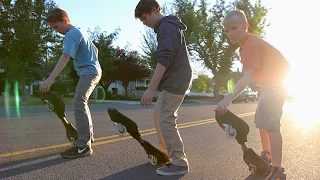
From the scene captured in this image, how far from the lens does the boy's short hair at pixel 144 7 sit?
3498 millimetres

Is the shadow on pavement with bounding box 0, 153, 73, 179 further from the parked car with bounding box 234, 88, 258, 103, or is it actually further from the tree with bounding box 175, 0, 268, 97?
the tree with bounding box 175, 0, 268, 97

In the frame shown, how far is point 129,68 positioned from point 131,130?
127 feet

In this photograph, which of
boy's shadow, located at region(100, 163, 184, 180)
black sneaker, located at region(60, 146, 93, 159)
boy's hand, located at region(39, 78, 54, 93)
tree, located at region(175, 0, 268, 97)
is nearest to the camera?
boy's shadow, located at region(100, 163, 184, 180)

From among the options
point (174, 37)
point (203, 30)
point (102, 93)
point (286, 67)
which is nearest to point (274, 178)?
point (286, 67)

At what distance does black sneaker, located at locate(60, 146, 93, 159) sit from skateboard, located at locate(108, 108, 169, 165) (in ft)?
2.11

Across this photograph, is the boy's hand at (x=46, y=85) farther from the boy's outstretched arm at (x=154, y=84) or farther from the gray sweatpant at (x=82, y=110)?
the boy's outstretched arm at (x=154, y=84)

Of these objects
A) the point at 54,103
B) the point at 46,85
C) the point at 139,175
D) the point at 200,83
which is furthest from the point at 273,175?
the point at 200,83

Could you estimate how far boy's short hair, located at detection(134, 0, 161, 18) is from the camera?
3.50 meters

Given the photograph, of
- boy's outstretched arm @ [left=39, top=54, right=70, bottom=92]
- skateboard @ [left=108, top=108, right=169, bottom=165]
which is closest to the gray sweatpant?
boy's outstretched arm @ [left=39, top=54, right=70, bottom=92]

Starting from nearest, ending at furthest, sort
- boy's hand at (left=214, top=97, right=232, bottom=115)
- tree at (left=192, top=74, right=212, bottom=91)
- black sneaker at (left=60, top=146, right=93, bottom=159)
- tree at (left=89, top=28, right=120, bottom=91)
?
1. boy's hand at (left=214, top=97, right=232, bottom=115)
2. black sneaker at (left=60, top=146, right=93, bottom=159)
3. tree at (left=89, top=28, right=120, bottom=91)
4. tree at (left=192, top=74, right=212, bottom=91)

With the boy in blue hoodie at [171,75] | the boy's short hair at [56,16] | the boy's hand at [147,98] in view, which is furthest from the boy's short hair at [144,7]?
the boy's short hair at [56,16]

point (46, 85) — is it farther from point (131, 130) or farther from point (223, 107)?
point (223, 107)

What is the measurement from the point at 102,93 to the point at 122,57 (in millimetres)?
13953

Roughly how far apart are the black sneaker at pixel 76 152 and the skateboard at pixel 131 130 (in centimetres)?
64
